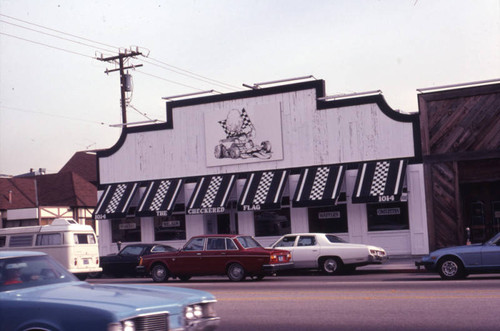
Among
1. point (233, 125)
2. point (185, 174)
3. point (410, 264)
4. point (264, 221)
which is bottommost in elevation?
point (410, 264)

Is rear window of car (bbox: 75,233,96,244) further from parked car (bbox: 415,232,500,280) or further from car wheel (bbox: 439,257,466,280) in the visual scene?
car wheel (bbox: 439,257,466,280)

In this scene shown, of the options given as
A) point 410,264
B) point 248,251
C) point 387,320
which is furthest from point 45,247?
point 387,320

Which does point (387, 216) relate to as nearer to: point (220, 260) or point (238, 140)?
point (238, 140)

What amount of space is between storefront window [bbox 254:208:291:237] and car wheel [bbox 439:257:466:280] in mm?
12093

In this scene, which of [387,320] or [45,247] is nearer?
[387,320]

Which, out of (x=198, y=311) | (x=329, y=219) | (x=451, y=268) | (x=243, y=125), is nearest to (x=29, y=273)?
(x=198, y=311)

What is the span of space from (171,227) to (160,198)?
1.57m

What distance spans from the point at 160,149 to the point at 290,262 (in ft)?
44.2

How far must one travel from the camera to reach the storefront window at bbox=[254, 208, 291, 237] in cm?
2972

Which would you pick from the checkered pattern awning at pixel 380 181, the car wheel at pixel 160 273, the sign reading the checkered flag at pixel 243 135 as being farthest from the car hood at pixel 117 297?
the sign reading the checkered flag at pixel 243 135

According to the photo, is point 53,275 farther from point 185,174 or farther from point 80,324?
point 185,174

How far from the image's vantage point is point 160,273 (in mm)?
21906

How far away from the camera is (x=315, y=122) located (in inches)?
1150

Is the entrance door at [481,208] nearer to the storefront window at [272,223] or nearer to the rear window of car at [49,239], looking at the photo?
the storefront window at [272,223]
